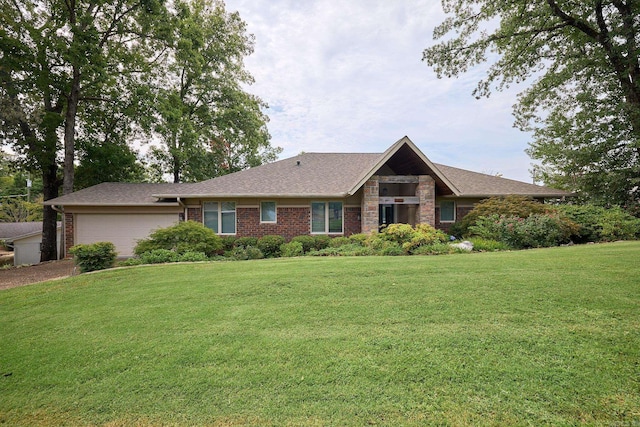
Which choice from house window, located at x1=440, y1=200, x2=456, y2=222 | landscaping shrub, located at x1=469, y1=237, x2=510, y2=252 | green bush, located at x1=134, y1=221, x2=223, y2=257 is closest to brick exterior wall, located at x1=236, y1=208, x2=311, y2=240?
green bush, located at x1=134, y1=221, x2=223, y2=257

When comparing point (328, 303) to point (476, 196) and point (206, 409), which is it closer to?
point (206, 409)

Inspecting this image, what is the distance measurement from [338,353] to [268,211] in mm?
11569

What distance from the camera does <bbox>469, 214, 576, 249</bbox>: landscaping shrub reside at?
10.6 m

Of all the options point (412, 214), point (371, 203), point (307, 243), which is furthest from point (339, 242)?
point (412, 214)

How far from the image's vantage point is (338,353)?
3.33 m

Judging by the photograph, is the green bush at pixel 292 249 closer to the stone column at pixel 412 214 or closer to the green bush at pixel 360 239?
the green bush at pixel 360 239

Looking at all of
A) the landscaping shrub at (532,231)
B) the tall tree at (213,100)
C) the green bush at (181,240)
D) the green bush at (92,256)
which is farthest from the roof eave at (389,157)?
the tall tree at (213,100)

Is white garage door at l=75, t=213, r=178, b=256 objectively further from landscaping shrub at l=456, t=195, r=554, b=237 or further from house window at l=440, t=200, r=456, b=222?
landscaping shrub at l=456, t=195, r=554, b=237

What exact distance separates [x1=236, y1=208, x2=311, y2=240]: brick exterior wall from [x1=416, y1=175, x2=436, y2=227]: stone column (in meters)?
5.52

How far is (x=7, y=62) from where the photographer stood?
47.2ft

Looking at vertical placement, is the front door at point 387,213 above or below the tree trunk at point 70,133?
below

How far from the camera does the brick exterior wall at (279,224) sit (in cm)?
1423

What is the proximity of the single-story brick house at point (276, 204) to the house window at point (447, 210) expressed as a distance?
3 centimetres

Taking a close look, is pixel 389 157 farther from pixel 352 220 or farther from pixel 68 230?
pixel 68 230
